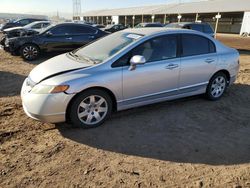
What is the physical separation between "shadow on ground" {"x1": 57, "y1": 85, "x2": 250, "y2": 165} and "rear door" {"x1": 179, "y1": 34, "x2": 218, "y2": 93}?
505 mm

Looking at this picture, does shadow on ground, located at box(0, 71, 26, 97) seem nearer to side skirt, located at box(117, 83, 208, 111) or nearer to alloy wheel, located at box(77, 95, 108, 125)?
alloy wheel, located at box(77, 95, 108, 125)

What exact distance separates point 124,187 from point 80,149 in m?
1.00

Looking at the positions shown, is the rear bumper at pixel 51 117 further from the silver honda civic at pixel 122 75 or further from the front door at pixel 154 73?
the front door at pixel 154 73

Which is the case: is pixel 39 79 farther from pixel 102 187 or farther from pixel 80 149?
pixel 102 187

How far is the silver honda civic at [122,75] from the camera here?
391cm

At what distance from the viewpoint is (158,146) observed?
3770 millimetres

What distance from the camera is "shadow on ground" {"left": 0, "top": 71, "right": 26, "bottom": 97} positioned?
6.07 m

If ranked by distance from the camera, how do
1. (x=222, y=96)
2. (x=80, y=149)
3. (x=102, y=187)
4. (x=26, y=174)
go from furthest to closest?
(x=222, y=96)
(x=80, y=149)
(x=26, y=174)
(x=102, y=187)

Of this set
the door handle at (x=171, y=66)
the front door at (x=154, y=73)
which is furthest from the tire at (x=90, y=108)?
the door handle at (x=171, y=66)

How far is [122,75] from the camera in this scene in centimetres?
425

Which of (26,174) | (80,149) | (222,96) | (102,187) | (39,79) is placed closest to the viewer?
(102,187)

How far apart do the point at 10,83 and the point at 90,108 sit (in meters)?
3.66

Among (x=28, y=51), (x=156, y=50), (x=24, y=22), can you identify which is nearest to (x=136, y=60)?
(x=156, y=50)

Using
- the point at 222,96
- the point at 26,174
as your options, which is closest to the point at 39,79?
the point at 26,174
